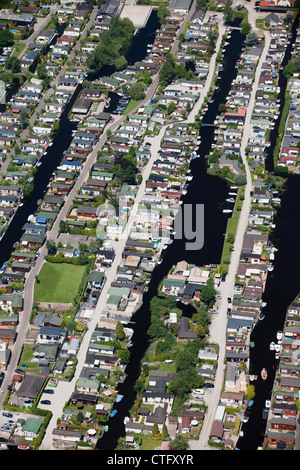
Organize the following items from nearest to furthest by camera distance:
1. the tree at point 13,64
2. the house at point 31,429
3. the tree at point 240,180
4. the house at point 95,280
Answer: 1. the house at point 31,429
2. the house at point 95,280
3. the tree at point 240,180
4. the tree at point 13,64

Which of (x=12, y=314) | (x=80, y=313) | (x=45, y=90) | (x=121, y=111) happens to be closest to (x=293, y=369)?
(x=80, y=313)

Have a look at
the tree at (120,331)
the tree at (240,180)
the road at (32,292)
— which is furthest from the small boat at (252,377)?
the tree at (240,180)

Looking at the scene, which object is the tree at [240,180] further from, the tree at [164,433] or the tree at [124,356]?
the tree at [164,433]

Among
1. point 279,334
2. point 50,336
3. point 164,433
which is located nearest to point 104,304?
point 50,336

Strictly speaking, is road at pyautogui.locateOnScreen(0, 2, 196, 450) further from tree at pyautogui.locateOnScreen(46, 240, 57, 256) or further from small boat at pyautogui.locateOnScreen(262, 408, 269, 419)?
small boat at pyautogui.locateOnScreen(262, 408, 269, 419)

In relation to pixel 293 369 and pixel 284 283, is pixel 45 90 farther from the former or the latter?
pixel 293 369

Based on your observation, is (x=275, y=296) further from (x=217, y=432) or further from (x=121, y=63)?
(x=121, y=63)

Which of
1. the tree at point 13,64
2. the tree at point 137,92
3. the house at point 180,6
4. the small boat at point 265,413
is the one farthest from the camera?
the house at point 180,6
